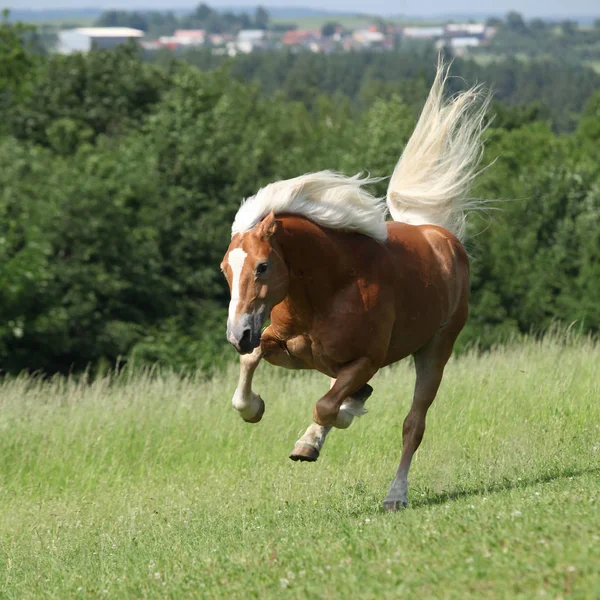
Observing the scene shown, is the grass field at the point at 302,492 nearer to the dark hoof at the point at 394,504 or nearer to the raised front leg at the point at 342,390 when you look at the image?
the dark hoof at the point at 394,504

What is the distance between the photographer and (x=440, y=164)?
31.3 ft

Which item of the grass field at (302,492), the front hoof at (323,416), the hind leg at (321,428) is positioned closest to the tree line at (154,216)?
the grass field at (302,492)

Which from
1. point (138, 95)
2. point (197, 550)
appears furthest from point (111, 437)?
point (138, 95)

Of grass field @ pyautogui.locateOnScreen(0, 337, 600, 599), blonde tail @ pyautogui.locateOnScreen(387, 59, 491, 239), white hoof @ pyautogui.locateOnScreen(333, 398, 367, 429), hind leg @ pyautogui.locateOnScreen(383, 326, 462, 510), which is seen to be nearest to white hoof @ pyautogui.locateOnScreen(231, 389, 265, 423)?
white hoof @ pyautogui.locateOnScreen(333, 398, 367, 429)

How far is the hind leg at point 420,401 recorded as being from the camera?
25.5ft

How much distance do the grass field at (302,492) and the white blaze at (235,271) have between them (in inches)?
54.2

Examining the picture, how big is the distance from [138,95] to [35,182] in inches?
811

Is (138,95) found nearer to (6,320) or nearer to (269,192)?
(6,320)

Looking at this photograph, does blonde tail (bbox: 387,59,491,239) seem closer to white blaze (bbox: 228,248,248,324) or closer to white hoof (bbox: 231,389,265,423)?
white hoof (bbox: 231,389,265,423)

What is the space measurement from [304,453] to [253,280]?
1.33 metres

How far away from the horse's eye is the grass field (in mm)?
1549

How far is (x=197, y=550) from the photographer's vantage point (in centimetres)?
695

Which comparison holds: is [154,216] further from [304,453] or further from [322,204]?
[304,453]

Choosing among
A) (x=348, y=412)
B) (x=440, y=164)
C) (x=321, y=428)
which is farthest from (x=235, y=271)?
(x=440, y=164)
